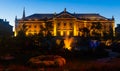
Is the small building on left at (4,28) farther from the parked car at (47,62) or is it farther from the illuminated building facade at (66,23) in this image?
the parked car at (47,62)

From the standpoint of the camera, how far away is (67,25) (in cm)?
11569

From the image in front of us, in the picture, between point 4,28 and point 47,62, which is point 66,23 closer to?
point 4,28

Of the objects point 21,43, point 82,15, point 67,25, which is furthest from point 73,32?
point 21,43

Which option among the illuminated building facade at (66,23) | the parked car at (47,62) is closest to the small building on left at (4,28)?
the illuminated building facade at (66,23)

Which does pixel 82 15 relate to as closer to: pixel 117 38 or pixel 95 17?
pixel 95 17

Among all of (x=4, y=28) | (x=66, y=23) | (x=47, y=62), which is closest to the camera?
(x=47, y=62)

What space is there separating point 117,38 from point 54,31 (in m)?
33.4

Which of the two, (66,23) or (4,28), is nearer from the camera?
(4,28)

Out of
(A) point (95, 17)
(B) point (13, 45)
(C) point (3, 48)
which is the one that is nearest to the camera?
(C) point (3, 48)

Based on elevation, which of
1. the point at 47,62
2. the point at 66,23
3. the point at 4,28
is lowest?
the point at 47,62

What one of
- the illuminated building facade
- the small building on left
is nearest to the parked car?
the small building on left

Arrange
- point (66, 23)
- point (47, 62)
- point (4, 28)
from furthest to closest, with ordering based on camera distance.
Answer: point (66, 23)
point (4, 28)
point (47, 62)

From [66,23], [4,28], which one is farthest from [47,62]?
[66,23]

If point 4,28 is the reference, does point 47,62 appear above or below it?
below
